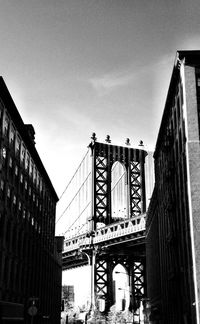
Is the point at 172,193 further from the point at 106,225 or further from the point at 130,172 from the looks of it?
the point at 130,172

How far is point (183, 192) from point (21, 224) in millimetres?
20305

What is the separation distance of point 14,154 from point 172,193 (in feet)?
58.6

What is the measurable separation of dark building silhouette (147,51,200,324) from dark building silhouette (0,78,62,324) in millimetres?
13502

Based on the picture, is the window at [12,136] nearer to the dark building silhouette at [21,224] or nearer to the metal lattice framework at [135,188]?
the dark building silhouette at [21,224]

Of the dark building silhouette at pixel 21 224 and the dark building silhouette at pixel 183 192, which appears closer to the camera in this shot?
the dark building silhouette at pixel 183 192

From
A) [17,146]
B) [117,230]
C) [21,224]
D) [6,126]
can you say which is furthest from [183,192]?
[117,230]

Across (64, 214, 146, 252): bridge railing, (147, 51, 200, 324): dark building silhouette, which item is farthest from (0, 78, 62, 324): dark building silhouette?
(64, 214, 146, 252): bridge railing

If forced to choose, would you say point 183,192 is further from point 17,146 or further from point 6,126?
point 17,146

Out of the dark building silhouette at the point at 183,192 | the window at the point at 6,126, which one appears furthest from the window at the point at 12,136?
the dark building silhouette at the point at 183,192

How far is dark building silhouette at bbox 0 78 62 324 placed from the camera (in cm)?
4512

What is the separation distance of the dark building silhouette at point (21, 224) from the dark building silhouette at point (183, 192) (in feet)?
44.3

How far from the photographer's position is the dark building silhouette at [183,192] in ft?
127

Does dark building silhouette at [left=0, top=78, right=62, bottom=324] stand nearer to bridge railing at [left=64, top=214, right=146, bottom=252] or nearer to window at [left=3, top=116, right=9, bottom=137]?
window at [left=3, top=116, right=9, bottom=137]

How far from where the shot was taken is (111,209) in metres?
102
